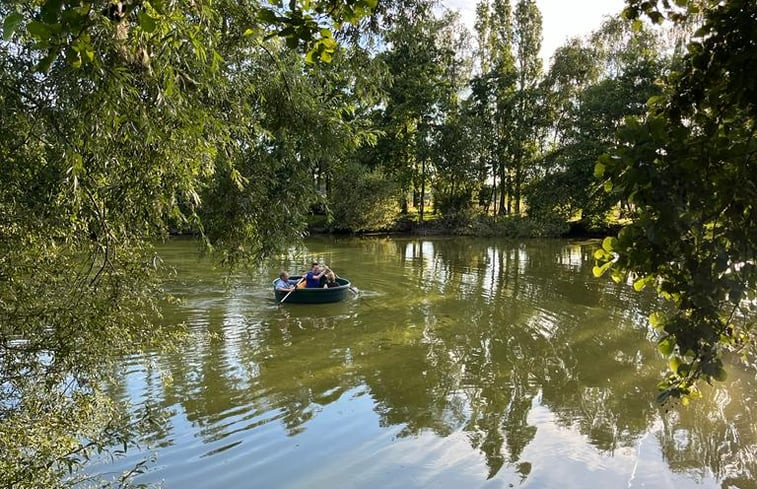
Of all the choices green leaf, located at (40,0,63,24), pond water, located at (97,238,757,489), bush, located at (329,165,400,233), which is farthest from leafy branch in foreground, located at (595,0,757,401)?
bush, located at (329,165,400,233)

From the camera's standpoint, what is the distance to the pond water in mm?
6129

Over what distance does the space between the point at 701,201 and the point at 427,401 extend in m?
6.71

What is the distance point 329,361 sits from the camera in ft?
32.6

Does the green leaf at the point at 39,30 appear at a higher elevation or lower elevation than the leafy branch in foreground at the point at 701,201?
higher

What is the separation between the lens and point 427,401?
809 cm

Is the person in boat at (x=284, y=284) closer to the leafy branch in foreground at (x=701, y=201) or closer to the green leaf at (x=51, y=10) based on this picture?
the leafy branch in foreground at (x=701, y=201)

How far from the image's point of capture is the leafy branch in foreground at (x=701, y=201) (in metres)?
1.82

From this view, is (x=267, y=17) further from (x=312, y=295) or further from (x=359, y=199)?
(x=359, y=199)

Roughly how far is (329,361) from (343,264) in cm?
1293

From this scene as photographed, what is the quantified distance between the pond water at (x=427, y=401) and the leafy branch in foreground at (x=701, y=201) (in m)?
4.60

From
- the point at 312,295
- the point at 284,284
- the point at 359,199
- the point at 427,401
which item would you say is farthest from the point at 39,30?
the point at 359,199

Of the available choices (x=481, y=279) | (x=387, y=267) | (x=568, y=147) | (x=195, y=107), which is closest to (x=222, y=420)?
(x=195, y=107)

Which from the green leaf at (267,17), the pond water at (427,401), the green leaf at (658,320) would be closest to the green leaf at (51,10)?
the green leaf at (267,17)

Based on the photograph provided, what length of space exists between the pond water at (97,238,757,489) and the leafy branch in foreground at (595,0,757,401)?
15.1 feet
